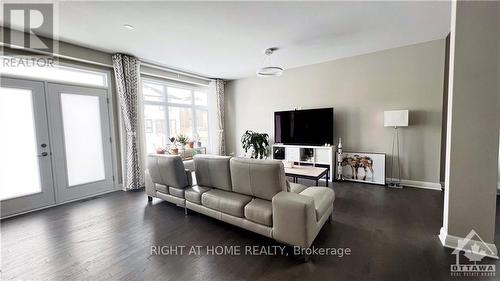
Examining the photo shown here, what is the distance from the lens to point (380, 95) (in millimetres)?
4355

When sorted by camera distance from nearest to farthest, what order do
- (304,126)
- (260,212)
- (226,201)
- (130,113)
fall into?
(260,212) → (226,201) → (130,113) → (304,126)

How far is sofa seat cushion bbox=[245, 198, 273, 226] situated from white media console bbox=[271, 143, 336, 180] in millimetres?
2884

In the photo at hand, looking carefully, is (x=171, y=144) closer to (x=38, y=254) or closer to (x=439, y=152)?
(x=38, y=254)

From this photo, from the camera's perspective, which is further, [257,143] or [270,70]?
[257,143]

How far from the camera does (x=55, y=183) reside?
3586 mm

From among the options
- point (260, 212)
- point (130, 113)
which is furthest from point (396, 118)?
point (130, 113)

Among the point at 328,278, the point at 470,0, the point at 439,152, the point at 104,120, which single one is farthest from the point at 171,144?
the point at 439,152

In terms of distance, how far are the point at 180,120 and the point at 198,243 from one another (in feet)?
13.8

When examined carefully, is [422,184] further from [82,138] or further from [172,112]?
[82,138]

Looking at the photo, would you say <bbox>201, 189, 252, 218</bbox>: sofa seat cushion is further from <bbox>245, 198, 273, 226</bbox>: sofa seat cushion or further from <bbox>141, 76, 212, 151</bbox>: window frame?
<bbox>141, 76, 212, 151</bbox>: window frame

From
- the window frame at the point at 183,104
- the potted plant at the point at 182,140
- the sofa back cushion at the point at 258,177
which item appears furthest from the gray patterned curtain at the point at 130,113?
the sofa back cushion at the point at 258,177

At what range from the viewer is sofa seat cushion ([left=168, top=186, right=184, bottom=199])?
3.06 meters

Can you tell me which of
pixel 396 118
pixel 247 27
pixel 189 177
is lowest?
pixel 189 177

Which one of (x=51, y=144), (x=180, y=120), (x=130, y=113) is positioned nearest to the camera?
(x=51, y=144)
